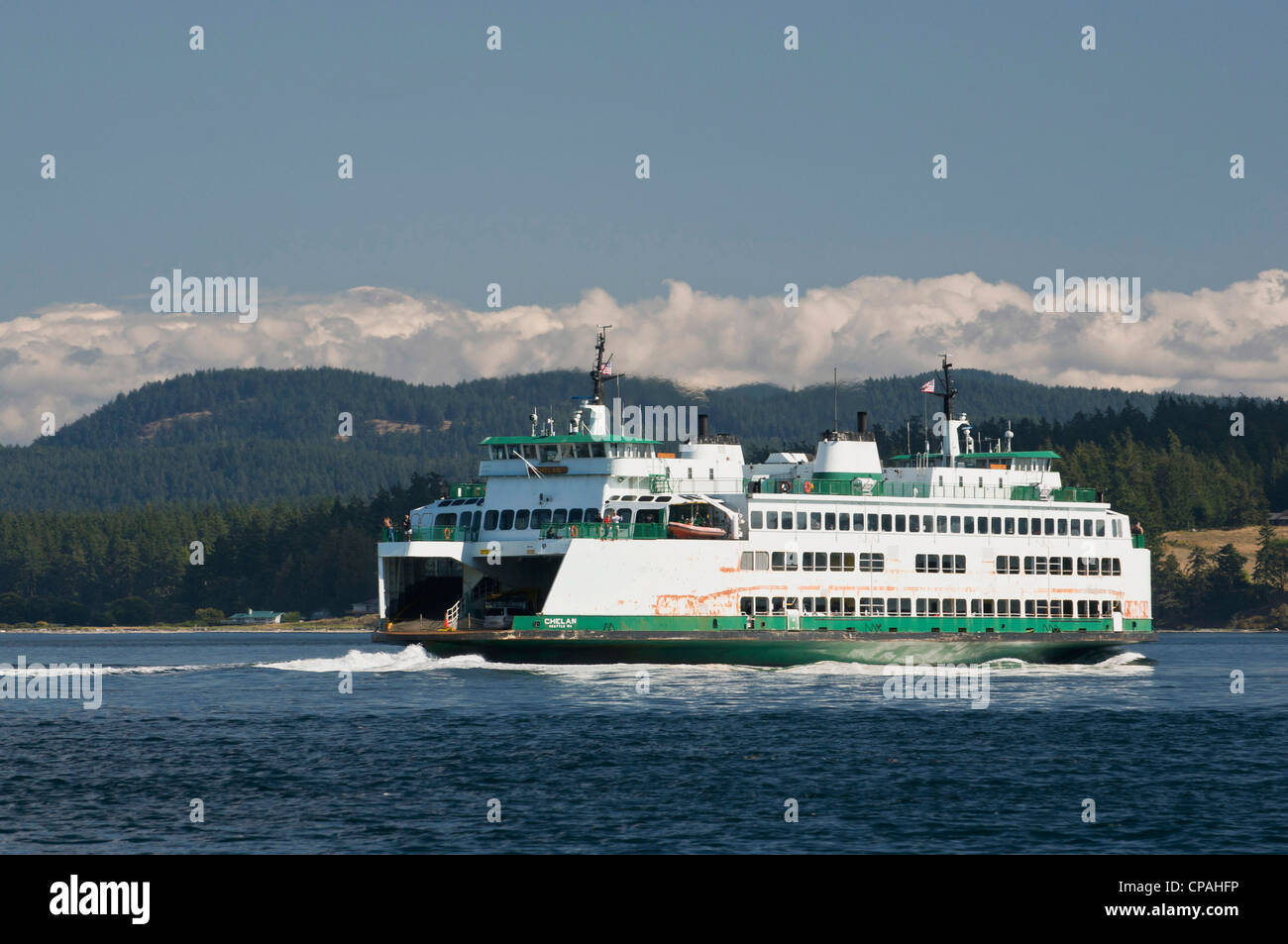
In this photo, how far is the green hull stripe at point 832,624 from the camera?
53.9m

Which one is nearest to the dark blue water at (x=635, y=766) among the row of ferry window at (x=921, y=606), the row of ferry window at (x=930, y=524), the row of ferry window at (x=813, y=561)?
the row of ferry window at (x=921, y=606)

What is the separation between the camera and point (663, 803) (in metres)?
30.1

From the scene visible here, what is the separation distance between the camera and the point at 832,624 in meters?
58.9

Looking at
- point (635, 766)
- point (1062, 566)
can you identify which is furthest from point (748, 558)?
point (635, 766)

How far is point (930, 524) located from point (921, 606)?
3.22 metres

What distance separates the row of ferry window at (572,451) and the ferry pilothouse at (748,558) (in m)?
0.07

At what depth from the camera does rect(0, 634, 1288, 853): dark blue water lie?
27.2m

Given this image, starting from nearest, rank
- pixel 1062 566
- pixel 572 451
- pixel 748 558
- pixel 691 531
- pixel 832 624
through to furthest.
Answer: pixel 691 531
pixel 748 558
pixel 572 451
pixel 832 624
pixel 1062 566

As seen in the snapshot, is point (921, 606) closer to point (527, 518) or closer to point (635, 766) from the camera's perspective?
point (527, 518)

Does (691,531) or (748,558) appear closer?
(691,531)

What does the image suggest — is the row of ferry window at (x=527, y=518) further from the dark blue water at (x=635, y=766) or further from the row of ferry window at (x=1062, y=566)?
the row of ferry window at (x=1062, y=566)
